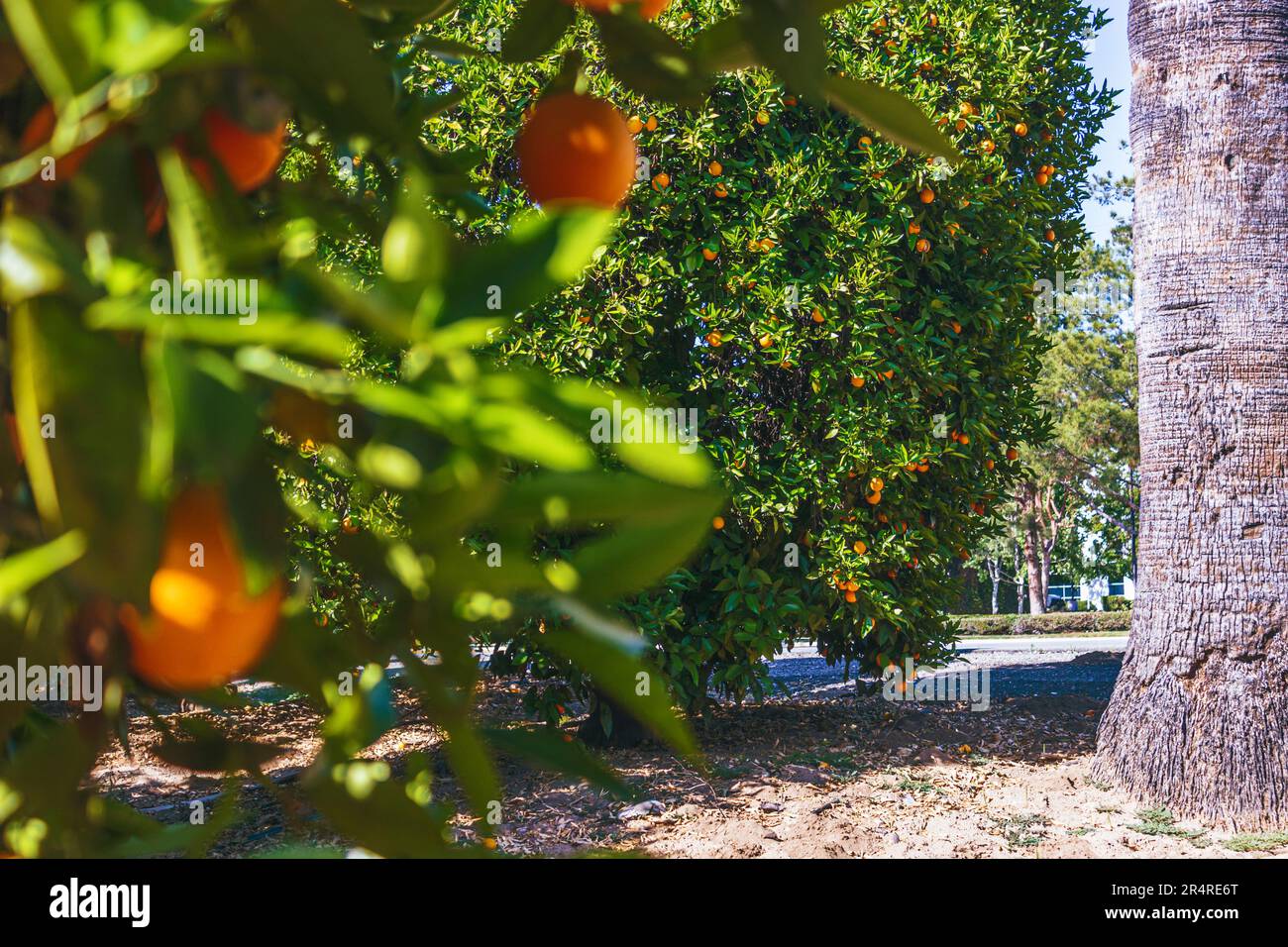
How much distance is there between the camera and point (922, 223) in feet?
17.7

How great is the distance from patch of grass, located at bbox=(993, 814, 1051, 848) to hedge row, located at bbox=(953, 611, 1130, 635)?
1391 cm

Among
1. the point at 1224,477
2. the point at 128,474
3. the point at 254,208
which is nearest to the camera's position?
the point at 128,474

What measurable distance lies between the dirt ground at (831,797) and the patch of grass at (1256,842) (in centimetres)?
1

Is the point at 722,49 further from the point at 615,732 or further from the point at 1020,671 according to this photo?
the point at 1020,671

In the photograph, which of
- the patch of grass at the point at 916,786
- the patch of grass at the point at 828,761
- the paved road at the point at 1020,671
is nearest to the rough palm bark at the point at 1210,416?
the patch of grass at the point at 916,786

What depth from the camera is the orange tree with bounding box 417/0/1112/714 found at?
5.03 meters

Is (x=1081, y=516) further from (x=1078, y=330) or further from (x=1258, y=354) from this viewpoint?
(x=1258, y=354)

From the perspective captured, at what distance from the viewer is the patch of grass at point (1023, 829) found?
4062 mm

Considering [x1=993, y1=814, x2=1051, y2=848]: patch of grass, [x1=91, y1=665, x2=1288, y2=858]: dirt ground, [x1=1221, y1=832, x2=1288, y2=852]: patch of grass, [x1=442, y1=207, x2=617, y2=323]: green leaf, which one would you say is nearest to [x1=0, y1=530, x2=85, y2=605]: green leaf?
[x1=442, y1=207, x2=617, y2=323]: green leaf

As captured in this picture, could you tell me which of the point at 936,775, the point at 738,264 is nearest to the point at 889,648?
the point at 936,775

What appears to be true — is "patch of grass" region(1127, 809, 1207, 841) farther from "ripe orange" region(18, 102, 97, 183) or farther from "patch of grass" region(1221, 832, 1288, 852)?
"ripe orange" region(18, 102, 97, 183)

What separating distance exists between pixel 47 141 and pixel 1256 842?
4.68 m

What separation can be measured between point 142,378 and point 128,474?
0.14 ft

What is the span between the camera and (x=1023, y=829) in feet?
13.8
